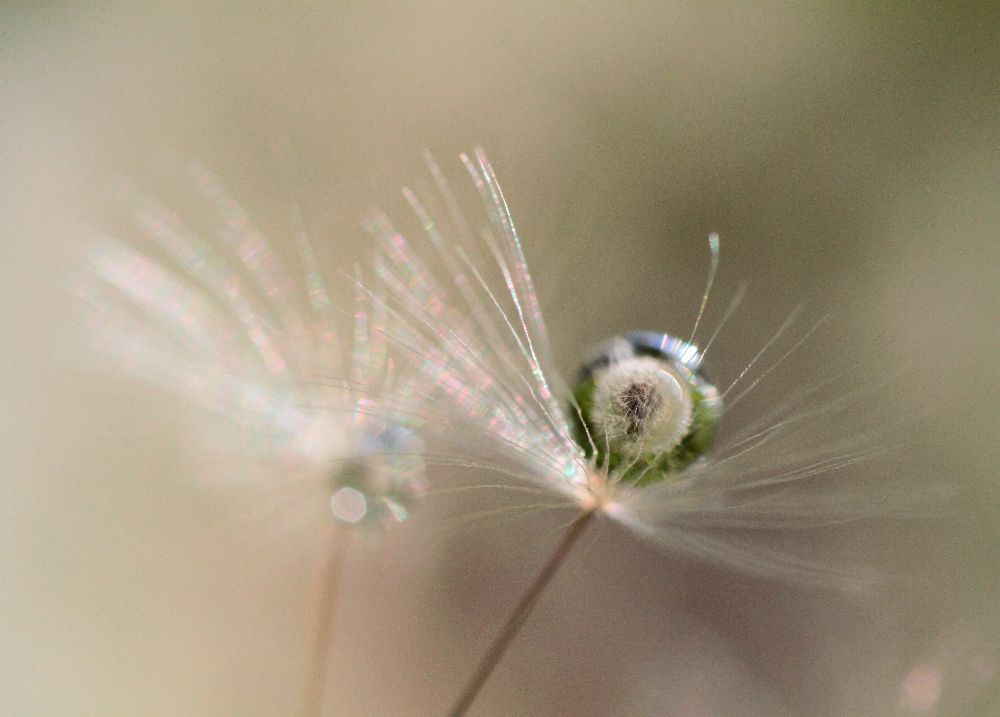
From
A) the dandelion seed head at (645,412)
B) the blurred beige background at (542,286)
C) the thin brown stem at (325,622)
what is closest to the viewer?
the dandelion seed head at (645,412)

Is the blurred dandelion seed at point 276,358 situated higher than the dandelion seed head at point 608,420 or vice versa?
the dandelion seed head at point 608,420

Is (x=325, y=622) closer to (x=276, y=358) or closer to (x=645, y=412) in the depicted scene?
(x=276, y=358)

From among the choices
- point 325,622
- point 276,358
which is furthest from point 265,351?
point 325,622

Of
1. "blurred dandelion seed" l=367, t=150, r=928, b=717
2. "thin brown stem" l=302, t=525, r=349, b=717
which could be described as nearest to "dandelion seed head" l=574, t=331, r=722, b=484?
"blurred dandelion seed" l=367, t=150, r=928, b=717

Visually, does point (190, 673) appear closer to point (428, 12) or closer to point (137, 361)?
point (137, 361)

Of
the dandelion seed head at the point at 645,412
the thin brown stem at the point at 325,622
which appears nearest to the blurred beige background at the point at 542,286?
the thin brown stem at the point at 325,622

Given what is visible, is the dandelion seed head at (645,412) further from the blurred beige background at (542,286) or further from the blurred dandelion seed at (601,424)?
the blurred beige background at (542,286)
